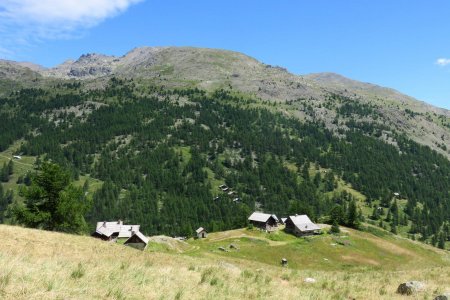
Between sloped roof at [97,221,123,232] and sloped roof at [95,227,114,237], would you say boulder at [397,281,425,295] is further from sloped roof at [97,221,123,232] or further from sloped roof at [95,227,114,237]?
sloped roof at [97,221,123,232]

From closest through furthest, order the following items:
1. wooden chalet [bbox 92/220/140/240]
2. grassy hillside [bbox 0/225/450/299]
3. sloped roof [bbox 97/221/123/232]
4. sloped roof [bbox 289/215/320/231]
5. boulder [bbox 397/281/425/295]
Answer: grassy hillside [bbox 0/225/450/299] → boulder [bbox 397/281/425/295] → sloped roof [bbox 289/215/320/231] → wooden chalet [bbox 92/220/140/240] → sloped roof [bbox 97/221/123/232]

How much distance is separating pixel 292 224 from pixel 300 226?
438 centimetres

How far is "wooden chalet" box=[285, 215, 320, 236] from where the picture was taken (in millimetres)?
112875

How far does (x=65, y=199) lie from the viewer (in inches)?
2589

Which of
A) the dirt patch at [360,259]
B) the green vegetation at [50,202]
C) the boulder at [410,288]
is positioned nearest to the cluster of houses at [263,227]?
the dirt patch at [360,259]

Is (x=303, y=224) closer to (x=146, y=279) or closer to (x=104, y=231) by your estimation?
(x=104, y=231)

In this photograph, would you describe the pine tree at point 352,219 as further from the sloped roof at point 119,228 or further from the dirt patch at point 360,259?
the sloped roof at point 119,228

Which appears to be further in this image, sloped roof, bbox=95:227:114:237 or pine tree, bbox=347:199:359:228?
pine tree, bbox=347:199:359:228

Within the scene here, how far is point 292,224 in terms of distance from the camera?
118 m

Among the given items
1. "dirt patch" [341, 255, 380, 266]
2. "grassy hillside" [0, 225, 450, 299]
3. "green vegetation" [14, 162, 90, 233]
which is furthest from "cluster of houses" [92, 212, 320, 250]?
"grassy hillside" [0, 225, 450, 299]

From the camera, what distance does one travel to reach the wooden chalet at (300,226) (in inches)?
4444

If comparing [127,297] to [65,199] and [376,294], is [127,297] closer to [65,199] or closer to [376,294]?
[376,294]

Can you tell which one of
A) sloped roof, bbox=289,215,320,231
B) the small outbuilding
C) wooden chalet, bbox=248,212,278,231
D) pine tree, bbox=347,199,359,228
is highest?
pine tree, bbox=347,199,359,228

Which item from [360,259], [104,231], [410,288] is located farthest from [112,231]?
[410,288]
